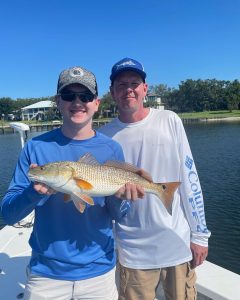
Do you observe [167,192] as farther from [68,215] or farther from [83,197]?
[68,215]

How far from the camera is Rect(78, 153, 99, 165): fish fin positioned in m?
2.78

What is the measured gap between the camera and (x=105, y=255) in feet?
9.52

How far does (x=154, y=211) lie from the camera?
3.34 meters

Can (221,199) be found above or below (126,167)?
below

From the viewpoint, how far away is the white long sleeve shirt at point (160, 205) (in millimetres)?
3344

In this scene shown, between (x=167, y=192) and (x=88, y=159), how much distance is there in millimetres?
873

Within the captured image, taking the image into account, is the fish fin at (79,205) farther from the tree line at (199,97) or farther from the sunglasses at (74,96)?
the tree line at (199,97)

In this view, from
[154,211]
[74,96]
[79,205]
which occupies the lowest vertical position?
[154,211]

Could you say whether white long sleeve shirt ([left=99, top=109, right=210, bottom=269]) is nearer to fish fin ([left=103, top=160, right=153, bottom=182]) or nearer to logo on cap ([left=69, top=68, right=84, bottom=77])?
fish fin ([left=103, top=160, right=153, bottom=182])

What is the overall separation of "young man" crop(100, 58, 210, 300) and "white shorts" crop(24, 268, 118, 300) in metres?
0.66

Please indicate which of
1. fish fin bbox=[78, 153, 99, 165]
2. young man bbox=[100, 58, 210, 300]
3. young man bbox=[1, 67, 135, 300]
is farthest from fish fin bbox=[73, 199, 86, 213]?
young man bbox=[100, 58, 210, 300]

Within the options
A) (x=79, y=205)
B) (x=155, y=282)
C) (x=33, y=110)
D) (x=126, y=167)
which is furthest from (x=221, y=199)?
(x=33, y=110)

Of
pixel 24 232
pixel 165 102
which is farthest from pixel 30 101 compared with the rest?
pixel 24 232

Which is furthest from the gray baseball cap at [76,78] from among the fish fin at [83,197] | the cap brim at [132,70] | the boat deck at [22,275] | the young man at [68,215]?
the boat deck at [22,275]
